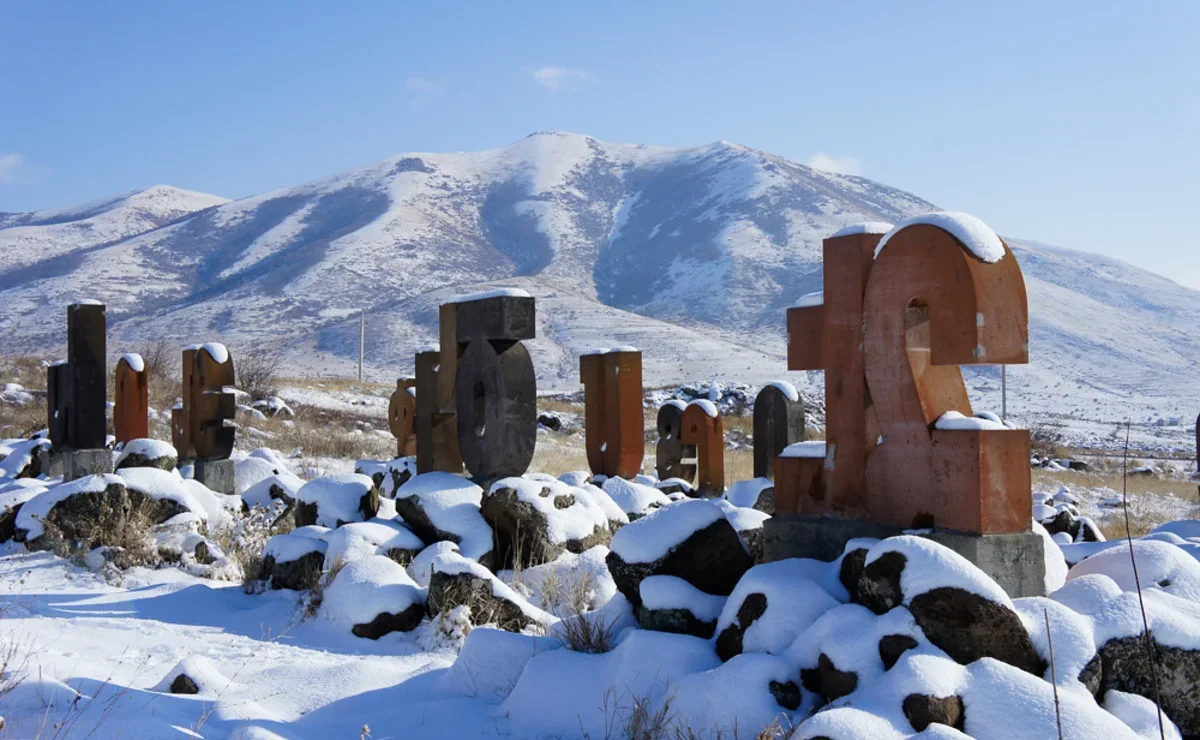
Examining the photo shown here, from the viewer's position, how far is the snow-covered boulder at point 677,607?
564 cm

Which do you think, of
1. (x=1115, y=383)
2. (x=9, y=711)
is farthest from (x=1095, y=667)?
(x=1115, y=383)

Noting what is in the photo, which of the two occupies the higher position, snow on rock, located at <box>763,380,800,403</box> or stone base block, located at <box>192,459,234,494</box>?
snow on rock, located at <box>763,380,800,403</box>

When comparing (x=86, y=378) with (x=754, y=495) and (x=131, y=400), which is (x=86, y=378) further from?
(x=754, y=495)

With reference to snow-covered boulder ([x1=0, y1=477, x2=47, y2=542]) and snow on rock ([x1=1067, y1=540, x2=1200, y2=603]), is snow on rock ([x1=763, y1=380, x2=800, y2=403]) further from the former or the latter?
snow-covered boulder ([x1=0, y1=477, x2=47, y2=542])

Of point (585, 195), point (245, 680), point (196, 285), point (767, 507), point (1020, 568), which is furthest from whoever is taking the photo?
point (585, 195)

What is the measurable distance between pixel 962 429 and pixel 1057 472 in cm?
2068

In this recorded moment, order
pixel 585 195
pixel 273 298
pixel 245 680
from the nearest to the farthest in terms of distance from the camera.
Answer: pixel 245 680, pixel 273 298, pixel 585 195

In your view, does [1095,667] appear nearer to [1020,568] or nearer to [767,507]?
[1020,568]

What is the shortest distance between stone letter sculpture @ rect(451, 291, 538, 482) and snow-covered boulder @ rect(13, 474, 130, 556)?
3125mm

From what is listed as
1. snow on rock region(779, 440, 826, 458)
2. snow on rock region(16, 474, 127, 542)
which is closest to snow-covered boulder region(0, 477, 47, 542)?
Result: snow on rock region(16, 474, 127, 542)

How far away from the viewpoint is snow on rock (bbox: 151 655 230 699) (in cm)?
539

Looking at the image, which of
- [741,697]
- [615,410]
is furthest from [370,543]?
[615,410]

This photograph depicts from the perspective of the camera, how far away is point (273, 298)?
88.1m

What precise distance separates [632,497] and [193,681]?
5.73 m
